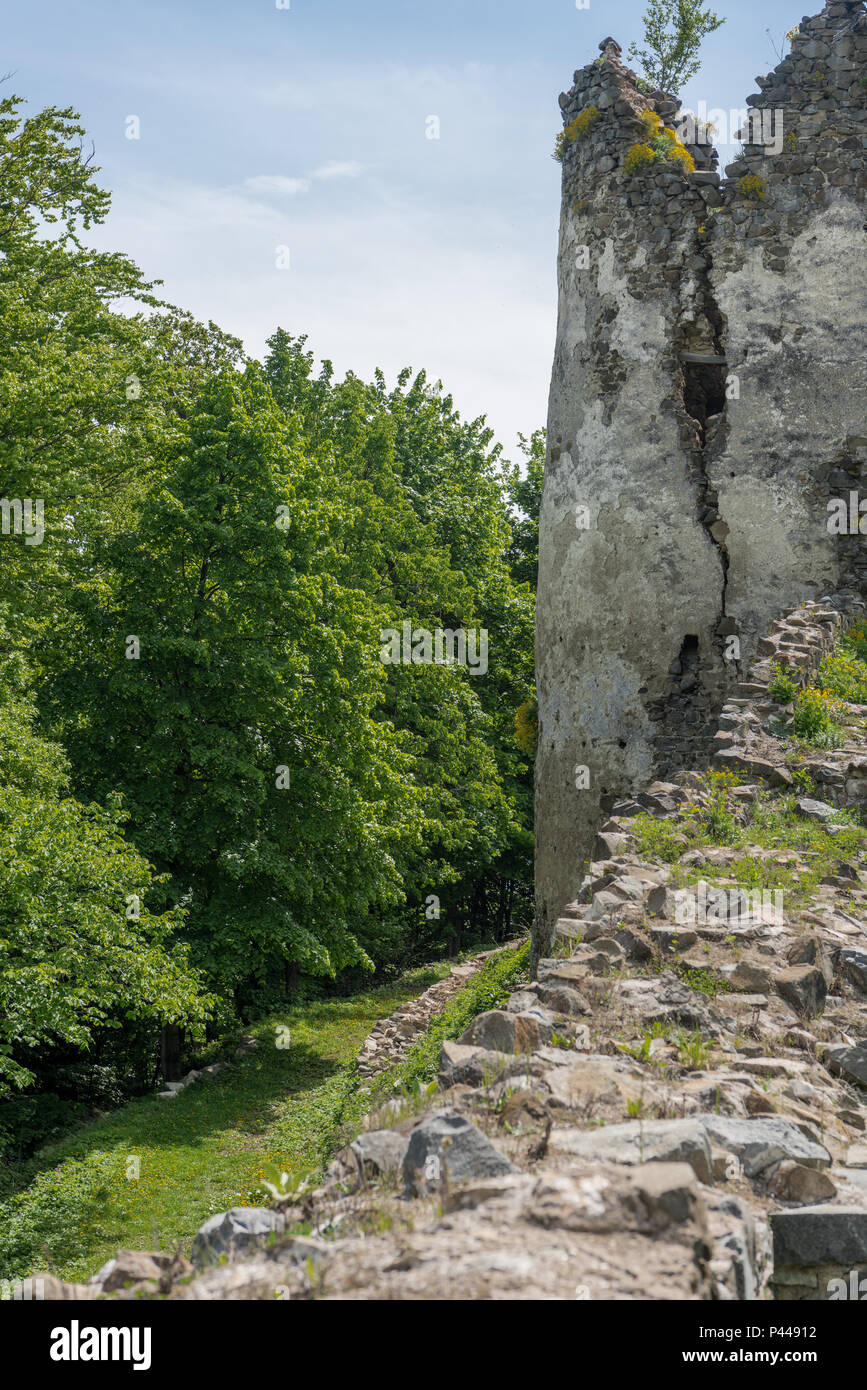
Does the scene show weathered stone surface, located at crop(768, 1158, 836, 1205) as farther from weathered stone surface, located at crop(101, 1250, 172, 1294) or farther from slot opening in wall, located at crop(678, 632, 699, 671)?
slot opening in wall, located at crop(678, 632, 699, 671)

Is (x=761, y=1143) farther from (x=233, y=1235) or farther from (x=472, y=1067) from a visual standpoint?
(x=233, y=1235)

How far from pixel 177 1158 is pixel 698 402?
11.3 meters

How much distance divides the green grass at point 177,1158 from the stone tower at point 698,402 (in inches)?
169

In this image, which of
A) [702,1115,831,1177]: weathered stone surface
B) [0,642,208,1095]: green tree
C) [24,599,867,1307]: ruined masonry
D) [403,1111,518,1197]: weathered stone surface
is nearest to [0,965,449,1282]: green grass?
[0,642,208,1095]: green tree

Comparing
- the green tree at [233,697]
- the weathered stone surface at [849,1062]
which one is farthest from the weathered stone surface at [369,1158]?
the green tree at [233,697]

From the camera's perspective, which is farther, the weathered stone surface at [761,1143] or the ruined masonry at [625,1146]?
the weathered stone surface at [761,1143]

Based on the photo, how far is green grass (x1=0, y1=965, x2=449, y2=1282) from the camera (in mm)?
11594

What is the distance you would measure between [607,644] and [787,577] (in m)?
2.28

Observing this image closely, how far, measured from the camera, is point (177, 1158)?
561 inches

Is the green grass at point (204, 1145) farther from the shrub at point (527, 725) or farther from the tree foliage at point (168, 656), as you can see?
the shrub at point (527, 725)

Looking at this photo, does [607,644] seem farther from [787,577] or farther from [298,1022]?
[298,1022]

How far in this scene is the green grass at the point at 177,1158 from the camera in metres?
11.6

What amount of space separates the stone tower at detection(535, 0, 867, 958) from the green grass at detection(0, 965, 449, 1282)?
14.1 ft
